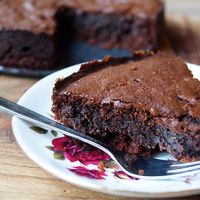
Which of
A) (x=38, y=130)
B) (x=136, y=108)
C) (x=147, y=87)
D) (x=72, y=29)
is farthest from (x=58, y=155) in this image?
(x=72, y=29)

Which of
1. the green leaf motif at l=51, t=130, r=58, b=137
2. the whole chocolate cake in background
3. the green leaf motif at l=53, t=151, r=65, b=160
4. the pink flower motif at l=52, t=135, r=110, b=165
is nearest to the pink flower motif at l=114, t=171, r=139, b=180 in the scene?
the pink flower motif at l=52, t=135, r=110, b=165

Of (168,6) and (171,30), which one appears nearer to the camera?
(171,30)

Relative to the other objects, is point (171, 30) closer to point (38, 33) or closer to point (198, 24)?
point (198, 24)

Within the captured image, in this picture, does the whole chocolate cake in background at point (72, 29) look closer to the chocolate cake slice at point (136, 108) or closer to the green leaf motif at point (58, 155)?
the chocolate cake slice at point (136, 108)

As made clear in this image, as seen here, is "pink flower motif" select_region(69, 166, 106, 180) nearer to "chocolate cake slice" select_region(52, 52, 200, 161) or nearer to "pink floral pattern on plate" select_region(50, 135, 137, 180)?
"pink floral pattern on plate" select_region(50, 135, 137, 180)

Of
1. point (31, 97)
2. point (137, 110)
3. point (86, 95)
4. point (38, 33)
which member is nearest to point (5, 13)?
point (38, 33)

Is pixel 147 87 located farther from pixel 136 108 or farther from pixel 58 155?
pixel 58 155

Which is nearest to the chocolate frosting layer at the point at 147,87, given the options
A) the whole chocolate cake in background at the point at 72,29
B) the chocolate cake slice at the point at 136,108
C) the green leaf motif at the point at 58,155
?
the chocolate cake slice at the point at 136,108
